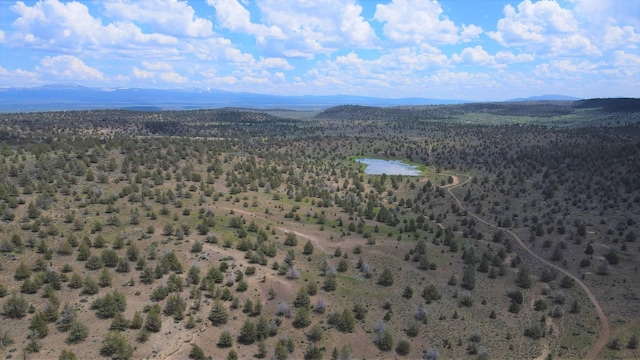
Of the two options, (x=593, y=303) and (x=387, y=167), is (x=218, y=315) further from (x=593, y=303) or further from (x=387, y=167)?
(x=387, y=167)

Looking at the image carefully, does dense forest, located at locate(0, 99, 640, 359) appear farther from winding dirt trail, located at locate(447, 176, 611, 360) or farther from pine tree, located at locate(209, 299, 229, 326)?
winding dirt trail, located at locate(447, 176, 611, 360)

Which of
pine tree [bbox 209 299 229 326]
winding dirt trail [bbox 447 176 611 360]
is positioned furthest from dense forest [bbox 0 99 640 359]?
winding dirt trail [bbox 447 176 611 360]

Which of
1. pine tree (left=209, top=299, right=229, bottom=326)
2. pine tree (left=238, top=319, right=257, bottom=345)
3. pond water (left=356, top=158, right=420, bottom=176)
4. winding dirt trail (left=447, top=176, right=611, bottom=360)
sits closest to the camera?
pine tree (left=238, top=319, right=257, bottom=345)

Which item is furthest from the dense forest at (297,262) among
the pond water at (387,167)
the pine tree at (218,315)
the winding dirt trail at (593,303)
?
the pond water at (387,167)

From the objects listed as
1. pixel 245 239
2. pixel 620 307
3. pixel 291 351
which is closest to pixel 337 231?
pixel 245 239

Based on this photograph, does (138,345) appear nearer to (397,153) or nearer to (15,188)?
(15,188)

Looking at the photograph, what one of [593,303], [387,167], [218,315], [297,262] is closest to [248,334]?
[218,315]
